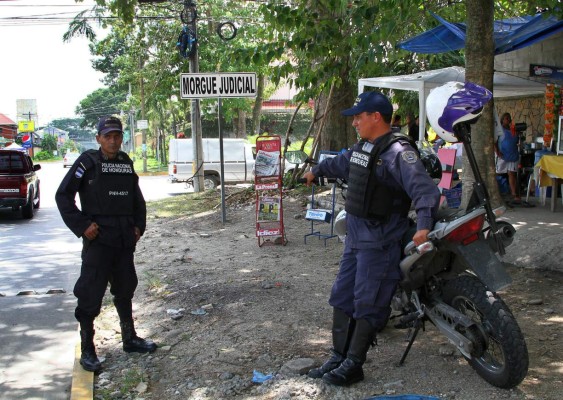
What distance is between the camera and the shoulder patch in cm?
344

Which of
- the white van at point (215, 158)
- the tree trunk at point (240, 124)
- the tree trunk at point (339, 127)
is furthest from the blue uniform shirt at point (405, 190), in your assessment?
the tree trunk at point (240, 124)

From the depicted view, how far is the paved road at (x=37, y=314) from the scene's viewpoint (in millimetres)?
4465

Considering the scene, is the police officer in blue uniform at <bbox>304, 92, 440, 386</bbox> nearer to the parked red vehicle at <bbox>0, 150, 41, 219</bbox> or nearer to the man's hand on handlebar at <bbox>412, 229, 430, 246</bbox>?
the man's hand on handlebar at <bbox>412, 229, 430, 246</bbox>

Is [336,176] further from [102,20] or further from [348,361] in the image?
[102,20]

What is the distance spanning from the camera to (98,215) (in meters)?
4.41

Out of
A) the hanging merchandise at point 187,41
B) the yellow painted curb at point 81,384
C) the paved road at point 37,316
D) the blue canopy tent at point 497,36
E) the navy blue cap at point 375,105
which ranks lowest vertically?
the paved road at point 37,316

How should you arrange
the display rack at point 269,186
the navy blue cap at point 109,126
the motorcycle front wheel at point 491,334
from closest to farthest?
the motorcycle front wheel at point 491,334 → the navy blue cap at point 109,126 → the display rack at point 269,186

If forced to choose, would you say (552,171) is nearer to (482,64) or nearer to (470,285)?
(482,64)

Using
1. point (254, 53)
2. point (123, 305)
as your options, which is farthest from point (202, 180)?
point (123, 305)

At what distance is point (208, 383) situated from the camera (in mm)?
4031

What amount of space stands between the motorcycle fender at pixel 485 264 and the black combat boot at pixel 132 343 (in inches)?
102

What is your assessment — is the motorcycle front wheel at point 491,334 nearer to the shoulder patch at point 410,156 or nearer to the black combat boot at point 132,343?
the shoulder patch at point 410,156

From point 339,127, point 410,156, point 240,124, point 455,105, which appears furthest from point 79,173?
point 240,124

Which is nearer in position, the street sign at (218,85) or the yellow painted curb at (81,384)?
the yellow painted curb at (81,384)
